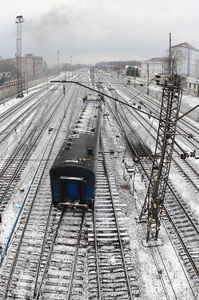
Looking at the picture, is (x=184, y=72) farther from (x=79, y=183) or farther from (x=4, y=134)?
(x=79, y=183)

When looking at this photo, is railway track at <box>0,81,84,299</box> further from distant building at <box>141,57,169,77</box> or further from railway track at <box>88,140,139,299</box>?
distant building at <box>141,57,169,77</box>

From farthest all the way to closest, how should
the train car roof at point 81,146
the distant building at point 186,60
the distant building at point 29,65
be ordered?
the distant building at point 29,65
the distant building at point 186,60
the train car roof at point 81,146

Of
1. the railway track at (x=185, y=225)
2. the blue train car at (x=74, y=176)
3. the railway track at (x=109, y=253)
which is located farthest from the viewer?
the blue train car at (x=74, y=176)

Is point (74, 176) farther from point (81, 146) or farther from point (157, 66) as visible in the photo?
point (157, 66)

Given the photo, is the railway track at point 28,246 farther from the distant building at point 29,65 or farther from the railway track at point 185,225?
the distant building at point 29,65

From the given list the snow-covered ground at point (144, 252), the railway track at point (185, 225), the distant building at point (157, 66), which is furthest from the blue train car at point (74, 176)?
the distant building at point (157, 66)

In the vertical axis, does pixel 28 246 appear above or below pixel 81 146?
below

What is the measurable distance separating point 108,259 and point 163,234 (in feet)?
10.8

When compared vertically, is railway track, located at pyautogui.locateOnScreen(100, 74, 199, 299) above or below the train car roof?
below

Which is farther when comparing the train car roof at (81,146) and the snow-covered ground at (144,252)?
the train car roof at (81,146)

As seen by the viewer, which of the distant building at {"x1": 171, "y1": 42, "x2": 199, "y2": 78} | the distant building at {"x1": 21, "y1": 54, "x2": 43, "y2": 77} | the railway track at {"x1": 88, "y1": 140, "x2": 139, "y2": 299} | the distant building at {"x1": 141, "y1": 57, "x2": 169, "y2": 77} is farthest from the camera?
the distant building at {"x1": 21, "y1": 54, "x2": 43, "y2": 77}

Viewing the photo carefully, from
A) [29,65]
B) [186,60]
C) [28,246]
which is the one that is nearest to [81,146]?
[28,246]

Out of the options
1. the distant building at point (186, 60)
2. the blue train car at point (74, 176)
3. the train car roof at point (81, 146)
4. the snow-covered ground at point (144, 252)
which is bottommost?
the snow-covered ground at point (144, 252)

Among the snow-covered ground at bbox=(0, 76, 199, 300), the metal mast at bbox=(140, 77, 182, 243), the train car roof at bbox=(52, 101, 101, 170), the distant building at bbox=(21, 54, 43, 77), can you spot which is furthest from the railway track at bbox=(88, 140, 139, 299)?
the distant building at bbox=(21, 54, 43, 77)
